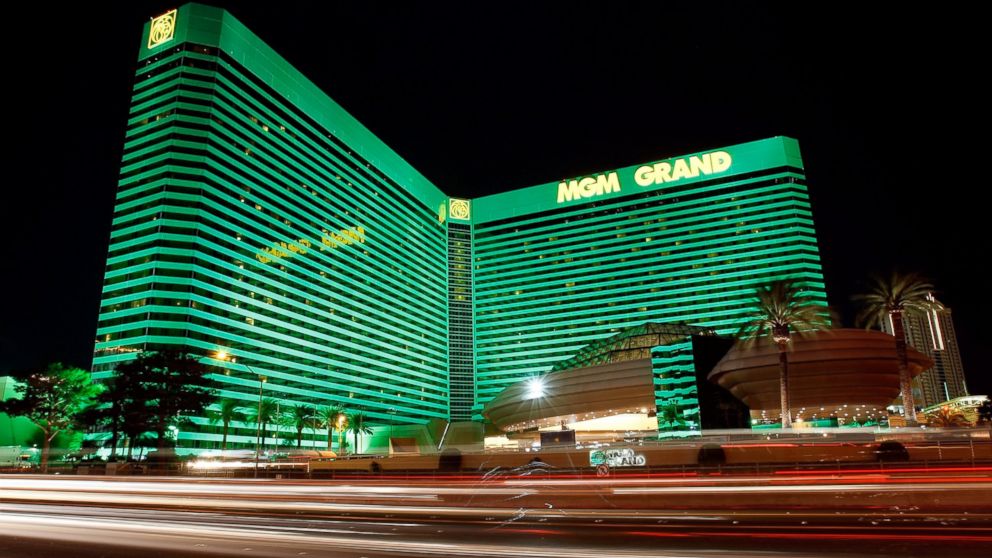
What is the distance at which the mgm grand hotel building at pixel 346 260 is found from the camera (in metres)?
114

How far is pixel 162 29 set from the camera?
136750 millimetres

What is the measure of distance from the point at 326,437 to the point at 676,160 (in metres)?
120

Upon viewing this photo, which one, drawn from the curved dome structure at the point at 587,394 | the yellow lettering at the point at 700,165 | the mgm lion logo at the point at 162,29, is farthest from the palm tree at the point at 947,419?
the mgm lion logo at the point at 162,29

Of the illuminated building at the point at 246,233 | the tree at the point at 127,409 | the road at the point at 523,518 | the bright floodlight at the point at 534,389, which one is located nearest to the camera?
the road at the point at 523,518

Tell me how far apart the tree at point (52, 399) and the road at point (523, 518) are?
66620 millimetres

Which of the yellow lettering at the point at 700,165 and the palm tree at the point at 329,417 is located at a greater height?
the yellow lettering at the point at 700,165

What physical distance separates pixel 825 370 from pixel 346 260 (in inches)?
4826

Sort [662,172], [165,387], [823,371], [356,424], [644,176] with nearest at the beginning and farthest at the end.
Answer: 1. [823,371]
2. [165,387]
3. [356,424]
4. [662,172]
5. [644,176]

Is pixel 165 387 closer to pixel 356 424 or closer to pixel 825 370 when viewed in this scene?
pixel 356 424

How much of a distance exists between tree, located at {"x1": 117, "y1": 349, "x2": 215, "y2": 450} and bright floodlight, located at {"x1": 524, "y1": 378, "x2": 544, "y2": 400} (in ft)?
135

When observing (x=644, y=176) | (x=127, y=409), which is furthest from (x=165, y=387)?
(x=644, y=176)

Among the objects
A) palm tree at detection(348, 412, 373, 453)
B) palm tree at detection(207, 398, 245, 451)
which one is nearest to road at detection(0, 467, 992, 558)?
palm tree at detection(207, 398, 245, 451)

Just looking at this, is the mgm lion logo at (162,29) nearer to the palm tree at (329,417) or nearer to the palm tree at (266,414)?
the palm tree at (266,414)

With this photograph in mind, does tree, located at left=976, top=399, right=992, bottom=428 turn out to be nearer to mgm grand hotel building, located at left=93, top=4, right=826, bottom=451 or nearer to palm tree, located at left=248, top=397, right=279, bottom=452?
mgm grand hotel building, located at left=93, top=4, right=826, bottom=451
